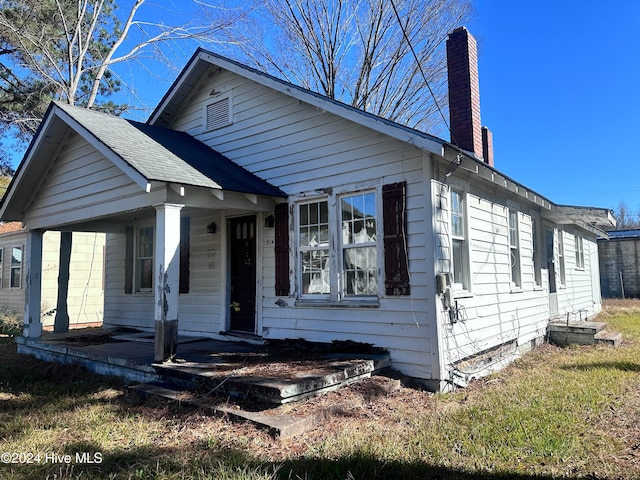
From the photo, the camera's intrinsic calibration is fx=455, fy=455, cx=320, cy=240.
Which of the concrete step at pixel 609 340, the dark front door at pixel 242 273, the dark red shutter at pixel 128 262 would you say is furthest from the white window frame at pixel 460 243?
the dark red shutter at pixel 128 262

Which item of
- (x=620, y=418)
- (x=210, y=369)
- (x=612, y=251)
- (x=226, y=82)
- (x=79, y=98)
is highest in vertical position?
(x=79, y=98)

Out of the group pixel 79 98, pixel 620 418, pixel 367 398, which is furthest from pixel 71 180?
pixel 79 98

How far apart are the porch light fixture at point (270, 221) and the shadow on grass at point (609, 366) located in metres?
5.23

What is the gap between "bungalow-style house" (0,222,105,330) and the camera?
14.5 meters

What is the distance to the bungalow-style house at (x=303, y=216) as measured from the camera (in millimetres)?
6043

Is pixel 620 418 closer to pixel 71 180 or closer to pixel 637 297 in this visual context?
pixel 71 180

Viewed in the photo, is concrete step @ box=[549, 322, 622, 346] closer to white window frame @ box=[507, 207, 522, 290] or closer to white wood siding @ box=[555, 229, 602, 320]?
white wood siding @ box=[555, 229, 602, 320]

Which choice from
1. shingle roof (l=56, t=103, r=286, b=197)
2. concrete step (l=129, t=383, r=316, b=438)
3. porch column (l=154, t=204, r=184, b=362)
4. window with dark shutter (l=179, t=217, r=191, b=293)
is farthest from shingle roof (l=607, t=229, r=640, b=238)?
concrete step (l=129, t=383, r=316, b=438)

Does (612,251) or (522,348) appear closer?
(522,348)

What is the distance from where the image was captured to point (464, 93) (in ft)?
27.4

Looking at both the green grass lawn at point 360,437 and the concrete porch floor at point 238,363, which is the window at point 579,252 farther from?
the concrete porch floor at point 238,363

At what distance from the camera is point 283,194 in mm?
7480

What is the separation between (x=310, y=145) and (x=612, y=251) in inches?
916

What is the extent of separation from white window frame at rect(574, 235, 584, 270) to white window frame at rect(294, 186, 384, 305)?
10.5 m
